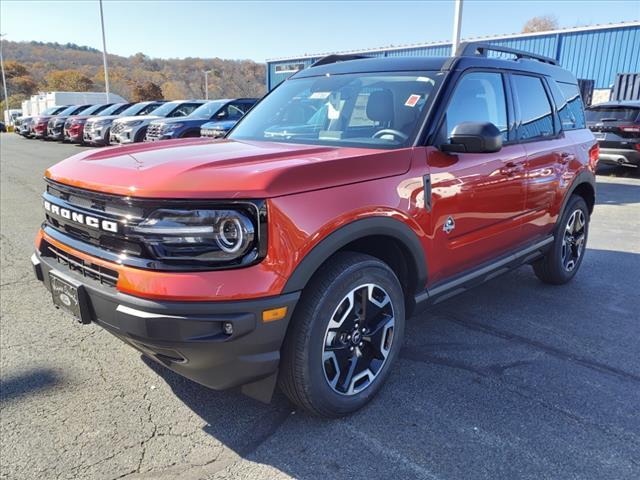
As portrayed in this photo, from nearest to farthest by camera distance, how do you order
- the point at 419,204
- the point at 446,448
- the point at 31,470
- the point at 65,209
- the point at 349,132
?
the point at 31,470, the point at 446,448, the point at 65,209, the point at 419,204, the point at 349,132

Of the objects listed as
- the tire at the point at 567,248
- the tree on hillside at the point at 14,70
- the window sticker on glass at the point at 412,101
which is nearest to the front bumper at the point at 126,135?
the tire at the point at 567,248

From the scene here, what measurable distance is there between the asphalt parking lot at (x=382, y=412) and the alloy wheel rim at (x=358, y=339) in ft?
0.68

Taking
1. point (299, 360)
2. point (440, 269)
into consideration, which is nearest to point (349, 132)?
point (440, 269)

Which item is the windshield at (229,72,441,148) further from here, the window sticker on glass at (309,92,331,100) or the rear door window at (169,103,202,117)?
the rear door window at (169,103,202,117)

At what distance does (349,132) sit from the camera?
10.7 ft

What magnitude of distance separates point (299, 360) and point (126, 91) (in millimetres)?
73641

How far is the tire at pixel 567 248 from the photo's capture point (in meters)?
4.66

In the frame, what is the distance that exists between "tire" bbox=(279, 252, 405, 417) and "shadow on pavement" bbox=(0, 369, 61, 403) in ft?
4.93

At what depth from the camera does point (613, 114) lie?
1216 centimetres

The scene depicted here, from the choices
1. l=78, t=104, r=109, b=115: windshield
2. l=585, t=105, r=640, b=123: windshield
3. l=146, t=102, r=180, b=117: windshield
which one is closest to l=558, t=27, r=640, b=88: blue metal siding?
l=585, t=105, r=640, b=123: windshield

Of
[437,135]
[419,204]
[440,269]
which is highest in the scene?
[437,135]

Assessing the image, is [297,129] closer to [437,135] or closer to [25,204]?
[437,135]

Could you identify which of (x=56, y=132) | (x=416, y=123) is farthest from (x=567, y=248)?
(x=56, y=132)

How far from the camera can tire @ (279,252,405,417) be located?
241 cm
